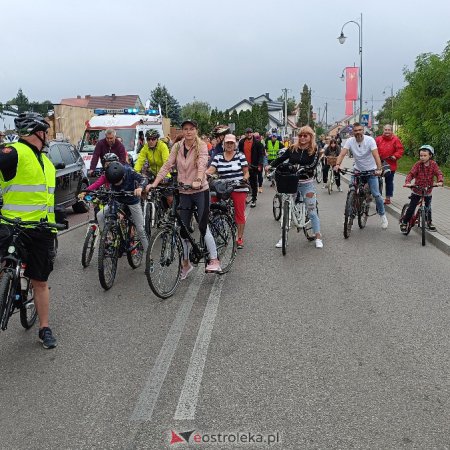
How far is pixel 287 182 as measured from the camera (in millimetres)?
7547

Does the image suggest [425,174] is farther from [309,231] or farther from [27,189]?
[27,189]

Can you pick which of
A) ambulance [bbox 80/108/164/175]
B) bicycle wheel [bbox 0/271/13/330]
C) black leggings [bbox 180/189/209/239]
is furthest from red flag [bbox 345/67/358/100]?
bicycle wheel [bbox 0/271/13/330]

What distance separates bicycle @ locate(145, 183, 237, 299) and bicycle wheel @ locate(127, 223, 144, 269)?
2.97ft

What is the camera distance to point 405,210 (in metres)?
9.21

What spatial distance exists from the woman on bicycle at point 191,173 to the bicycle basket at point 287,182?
1.92m

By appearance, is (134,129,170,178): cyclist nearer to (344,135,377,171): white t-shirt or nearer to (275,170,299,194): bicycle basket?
(275,170,299,194): bicycle basket

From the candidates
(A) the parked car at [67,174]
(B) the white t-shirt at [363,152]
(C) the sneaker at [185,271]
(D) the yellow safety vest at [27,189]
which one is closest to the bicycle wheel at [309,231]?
(B) the white t-shirt at [363,152]

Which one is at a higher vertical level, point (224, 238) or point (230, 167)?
point (230, 167)

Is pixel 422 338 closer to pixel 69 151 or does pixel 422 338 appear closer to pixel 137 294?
pixel 137 294

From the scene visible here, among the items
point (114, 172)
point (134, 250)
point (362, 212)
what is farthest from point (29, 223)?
point (362, 212)

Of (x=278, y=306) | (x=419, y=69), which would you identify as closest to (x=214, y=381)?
(x=278, y=306)

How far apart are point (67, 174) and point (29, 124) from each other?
7.94 meters

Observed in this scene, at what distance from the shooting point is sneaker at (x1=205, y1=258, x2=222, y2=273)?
616 centimetres

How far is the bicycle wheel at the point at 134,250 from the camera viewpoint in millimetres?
6699
